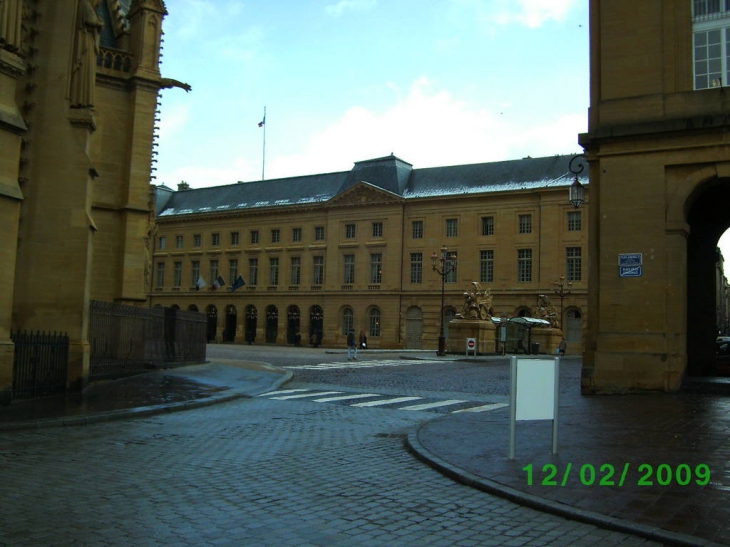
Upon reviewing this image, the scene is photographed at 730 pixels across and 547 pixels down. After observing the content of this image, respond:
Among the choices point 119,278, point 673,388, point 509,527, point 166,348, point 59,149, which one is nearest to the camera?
point 509,527

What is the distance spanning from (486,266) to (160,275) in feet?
145

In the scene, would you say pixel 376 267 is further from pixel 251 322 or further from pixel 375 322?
pixel 251 322

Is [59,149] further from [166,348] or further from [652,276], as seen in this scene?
[652,276]

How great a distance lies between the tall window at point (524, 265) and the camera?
66188 millimetres

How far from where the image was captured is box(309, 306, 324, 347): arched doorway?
2992 inches

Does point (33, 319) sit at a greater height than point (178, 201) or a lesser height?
lesser

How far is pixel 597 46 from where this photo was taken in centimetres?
1664

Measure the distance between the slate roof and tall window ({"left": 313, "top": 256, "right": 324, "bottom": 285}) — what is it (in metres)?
6.30

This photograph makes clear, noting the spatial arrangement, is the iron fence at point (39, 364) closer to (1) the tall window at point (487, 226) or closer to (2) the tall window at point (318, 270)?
(1) the tall window at point (487, 226)

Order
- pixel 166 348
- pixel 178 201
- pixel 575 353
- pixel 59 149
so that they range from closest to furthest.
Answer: pixel 59 149 → pixel 166 348 → pixel 575 353 → pixel 178 201

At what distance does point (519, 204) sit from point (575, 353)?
14825mm

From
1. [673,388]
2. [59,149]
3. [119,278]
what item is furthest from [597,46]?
[119,278]

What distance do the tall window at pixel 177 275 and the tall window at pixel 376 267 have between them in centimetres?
2775

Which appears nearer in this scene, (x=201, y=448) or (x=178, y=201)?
(x=201, y=448)
